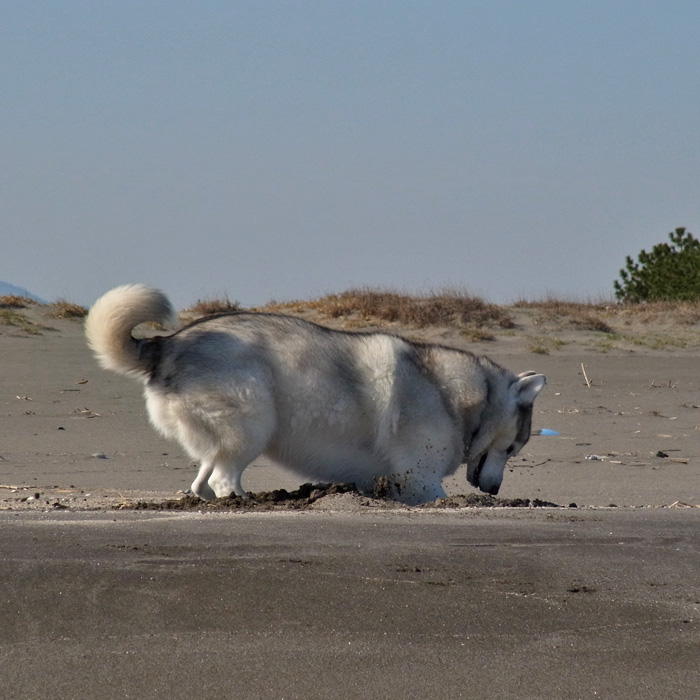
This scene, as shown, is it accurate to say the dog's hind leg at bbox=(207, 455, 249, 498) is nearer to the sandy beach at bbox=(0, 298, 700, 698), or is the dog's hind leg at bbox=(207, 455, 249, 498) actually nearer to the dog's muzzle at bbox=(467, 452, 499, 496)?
the sandy beach at bbox=(0, 298, 700, 698)

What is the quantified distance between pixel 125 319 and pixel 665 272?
33.5 m

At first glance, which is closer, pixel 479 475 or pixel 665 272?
pixel 479 475

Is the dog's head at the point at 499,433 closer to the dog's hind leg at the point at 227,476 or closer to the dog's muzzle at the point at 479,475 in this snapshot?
the dog's muzzle at the point at 479,475

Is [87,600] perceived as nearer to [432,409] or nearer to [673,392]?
[432,409]

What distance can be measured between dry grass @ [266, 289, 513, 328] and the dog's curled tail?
12180 millimetres

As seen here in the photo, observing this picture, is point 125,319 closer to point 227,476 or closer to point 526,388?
point 227,476

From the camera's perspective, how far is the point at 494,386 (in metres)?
8.15

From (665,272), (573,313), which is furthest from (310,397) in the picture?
(665,272)

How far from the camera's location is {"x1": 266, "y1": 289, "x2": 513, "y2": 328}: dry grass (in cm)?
1930

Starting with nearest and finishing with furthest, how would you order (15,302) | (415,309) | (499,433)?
(499,433) < (15,302) < (415,309)

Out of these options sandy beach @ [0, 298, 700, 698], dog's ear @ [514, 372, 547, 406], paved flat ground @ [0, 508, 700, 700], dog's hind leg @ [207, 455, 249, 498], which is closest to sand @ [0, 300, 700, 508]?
dog's hind leg @ [207, 455, 249, 498]

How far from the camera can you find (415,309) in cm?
1964

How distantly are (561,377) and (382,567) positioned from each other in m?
12.0

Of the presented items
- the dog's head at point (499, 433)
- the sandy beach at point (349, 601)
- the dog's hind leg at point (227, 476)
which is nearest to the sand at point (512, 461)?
the dog's head at point (499, 433)
